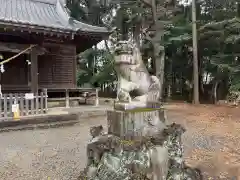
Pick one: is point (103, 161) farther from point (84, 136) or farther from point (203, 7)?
point (203, 7)

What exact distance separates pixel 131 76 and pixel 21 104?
578 cm

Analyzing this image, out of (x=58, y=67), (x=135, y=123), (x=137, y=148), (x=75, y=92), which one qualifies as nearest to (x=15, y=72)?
(x=58, y=67)

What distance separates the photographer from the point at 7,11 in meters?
9.99

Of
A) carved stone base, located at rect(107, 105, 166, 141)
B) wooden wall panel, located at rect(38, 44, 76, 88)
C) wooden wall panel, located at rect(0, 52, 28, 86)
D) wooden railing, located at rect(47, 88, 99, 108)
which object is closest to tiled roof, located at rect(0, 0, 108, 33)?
wooden wall panel, located at rect(38, 44, 76, 88)

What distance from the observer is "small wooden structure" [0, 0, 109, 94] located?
862 cm

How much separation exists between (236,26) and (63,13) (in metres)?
8.14

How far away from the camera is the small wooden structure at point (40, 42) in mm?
8625

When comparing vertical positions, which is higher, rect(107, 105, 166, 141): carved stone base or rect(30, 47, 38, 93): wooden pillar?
rect(30, 47, 38, 93): wooden pillar

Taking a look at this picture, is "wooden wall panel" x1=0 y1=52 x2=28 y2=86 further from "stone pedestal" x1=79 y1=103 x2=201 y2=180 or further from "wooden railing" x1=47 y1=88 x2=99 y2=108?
"stone pedestal" x1=79 y1=103 x2=201 y2=180

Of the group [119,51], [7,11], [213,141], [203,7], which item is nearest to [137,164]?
[119,51]

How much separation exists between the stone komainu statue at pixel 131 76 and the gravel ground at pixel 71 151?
65.2 inches

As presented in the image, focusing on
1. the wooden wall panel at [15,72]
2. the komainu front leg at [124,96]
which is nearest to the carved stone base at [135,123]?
the komainu front leg at [124,96]

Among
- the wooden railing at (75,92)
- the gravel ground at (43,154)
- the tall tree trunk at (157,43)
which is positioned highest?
the tall tree trunk at (157,43)

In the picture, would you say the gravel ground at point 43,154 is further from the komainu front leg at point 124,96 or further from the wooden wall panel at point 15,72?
the wooden wall panel at point 15,72
